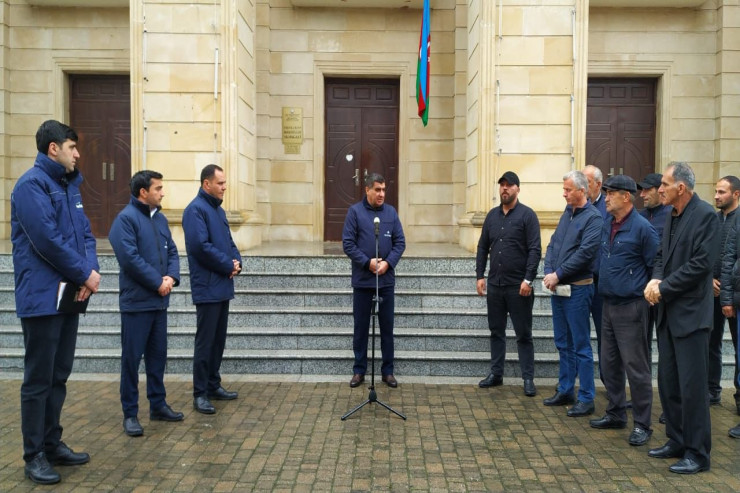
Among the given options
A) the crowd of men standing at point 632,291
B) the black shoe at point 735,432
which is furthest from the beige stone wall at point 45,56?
the black shoe at point 735,432

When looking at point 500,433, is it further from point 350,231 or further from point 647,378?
point 350,231

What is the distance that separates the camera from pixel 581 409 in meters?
5.80

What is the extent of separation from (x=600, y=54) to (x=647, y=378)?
8.17 m

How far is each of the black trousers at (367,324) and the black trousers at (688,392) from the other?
2.74 meters

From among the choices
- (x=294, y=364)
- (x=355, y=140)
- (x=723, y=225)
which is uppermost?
(x=355, y=140)

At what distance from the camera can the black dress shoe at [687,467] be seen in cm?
443

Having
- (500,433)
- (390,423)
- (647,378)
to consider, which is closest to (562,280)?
(647,378)

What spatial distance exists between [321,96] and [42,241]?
333 inches

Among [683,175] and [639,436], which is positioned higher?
[683,175]

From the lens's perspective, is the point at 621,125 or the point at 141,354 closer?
the point at 141,354

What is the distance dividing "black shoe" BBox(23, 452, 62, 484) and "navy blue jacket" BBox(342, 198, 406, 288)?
3221mm

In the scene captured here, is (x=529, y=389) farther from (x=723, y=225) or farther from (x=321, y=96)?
(x=321, y=96)

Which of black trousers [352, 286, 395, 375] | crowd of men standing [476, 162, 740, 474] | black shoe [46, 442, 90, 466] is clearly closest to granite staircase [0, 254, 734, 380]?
black trousers [352, 286, 395, 375]

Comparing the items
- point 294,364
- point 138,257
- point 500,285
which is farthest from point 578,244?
point 138,257
